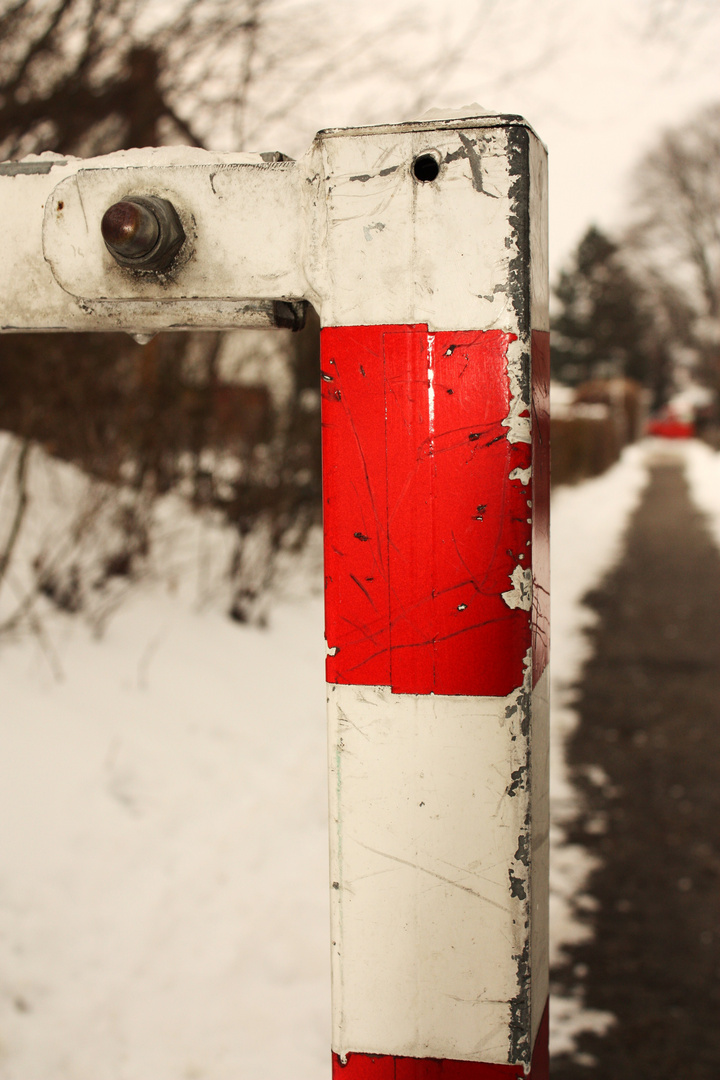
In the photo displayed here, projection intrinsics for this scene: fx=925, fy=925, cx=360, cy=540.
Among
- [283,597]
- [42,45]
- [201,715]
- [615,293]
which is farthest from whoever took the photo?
[615,293]

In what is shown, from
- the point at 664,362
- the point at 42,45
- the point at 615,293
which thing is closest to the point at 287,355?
the point at 42,45

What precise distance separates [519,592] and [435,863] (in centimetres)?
31

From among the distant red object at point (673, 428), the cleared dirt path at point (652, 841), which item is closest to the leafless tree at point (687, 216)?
the distant red object at point (673, 428)

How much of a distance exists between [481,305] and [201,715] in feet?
10.4

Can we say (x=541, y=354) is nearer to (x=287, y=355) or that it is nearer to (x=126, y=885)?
(x=126, y=885)

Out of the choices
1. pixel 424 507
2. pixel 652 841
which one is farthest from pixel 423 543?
pixel 652 841

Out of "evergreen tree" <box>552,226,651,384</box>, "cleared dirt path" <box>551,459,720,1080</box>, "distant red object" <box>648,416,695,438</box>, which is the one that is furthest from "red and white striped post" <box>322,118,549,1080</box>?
"evergreen tree" <box>552,226,651,384</box>

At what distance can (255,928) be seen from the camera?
8.76ft

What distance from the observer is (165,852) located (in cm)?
298

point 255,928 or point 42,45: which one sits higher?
point 42,45

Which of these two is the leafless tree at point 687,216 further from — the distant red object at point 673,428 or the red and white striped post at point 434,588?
the red and white striped post at point 434,588

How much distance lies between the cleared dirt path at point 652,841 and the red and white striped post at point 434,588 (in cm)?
156

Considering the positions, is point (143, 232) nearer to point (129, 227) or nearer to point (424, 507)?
point (129, 227)

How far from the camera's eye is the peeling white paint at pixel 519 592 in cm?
99
